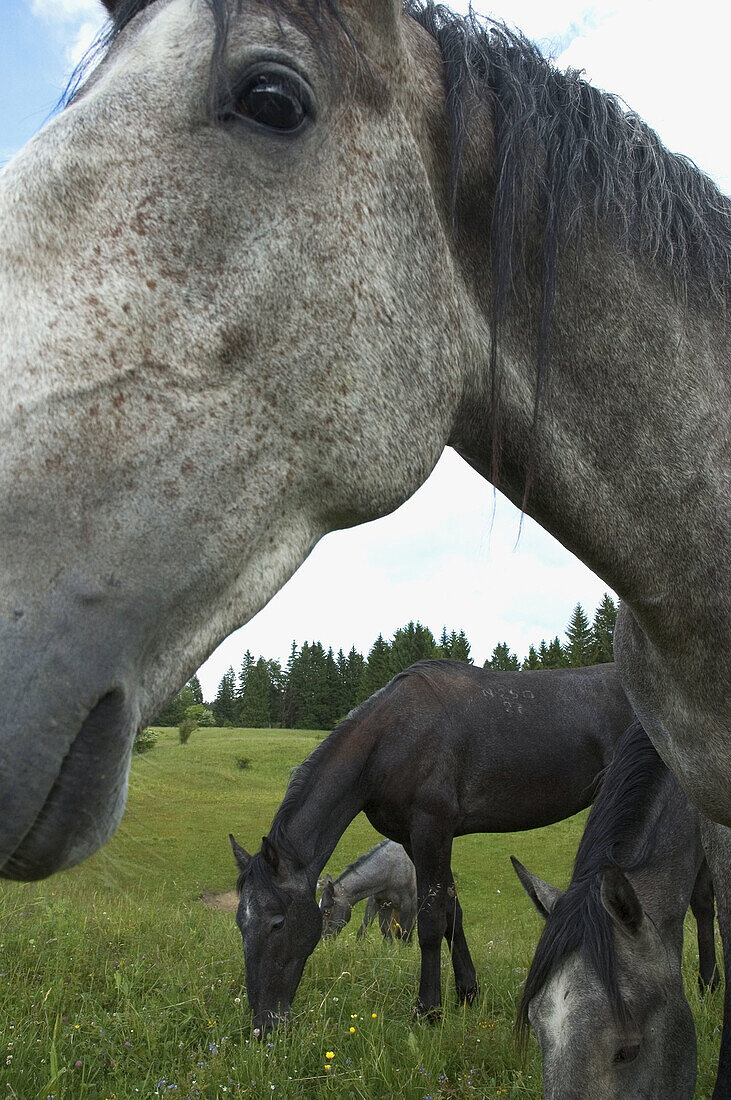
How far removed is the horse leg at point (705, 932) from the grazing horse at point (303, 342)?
5.69 metres

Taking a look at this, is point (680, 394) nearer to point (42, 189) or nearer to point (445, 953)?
point (42, 189)

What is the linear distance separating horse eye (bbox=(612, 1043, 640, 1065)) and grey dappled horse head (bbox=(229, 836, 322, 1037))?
2261 mm

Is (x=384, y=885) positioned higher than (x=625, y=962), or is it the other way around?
(x=625, y=962)

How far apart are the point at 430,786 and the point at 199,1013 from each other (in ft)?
8.88

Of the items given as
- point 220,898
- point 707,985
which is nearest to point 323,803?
point 707,985

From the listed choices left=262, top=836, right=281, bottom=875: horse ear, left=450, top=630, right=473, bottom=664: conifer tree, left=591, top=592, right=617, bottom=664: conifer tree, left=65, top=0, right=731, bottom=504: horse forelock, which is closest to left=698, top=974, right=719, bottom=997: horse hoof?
left=262, top=836, right=281, bottom=875: horse ear

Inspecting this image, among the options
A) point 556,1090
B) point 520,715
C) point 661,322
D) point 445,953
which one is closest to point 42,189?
point 661,322

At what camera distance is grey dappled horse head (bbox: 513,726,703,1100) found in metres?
3.01

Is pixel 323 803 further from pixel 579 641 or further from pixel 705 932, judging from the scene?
pixel 579 641

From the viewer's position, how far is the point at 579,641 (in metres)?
51.7

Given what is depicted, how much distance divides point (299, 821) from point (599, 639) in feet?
142

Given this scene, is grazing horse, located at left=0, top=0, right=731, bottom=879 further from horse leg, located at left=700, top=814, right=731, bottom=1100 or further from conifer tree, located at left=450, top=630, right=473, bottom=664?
conifer tree, located at left=450, top=630, right=473, bottom=664

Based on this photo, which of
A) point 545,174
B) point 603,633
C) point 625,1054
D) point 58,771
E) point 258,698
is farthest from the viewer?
point 258,698

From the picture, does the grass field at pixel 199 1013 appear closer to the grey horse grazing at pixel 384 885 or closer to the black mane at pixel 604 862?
the black mane at pixel 604 862
